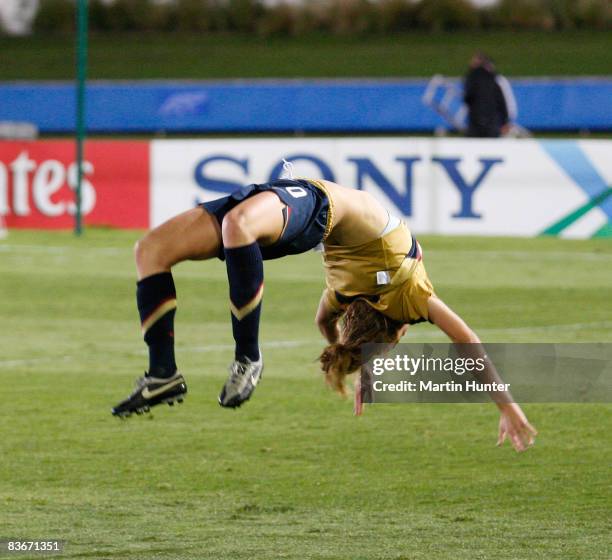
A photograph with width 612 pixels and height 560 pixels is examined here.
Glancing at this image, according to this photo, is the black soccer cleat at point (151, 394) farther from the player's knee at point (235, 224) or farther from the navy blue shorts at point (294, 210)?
the player's knee at point (235, 224)

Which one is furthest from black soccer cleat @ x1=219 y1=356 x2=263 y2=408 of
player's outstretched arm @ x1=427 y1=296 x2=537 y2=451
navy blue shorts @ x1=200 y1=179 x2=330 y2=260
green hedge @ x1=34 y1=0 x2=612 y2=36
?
green hedge @ x1=34 y1=0 x2=612 y2=36

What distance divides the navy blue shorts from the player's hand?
49.9 inches

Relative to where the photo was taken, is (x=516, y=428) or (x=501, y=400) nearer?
(x=516, y=428)

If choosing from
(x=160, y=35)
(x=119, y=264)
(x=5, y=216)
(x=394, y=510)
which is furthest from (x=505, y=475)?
(x=160, y=35)

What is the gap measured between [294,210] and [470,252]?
14.1m

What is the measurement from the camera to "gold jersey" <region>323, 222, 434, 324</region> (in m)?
7.90

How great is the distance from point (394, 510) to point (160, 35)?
37706 millimetres

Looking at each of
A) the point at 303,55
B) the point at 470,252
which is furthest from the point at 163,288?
the point at 303,55

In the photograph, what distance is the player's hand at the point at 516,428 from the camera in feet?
24.5

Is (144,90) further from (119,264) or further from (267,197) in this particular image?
(267,197)

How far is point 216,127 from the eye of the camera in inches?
1342

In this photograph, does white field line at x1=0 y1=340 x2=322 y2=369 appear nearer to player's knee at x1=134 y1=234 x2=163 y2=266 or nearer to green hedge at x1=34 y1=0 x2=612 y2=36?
player's knee at x1=134 y1=234 x2=163 y2=266

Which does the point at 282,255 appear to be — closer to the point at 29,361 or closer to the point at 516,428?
the point at 516,428

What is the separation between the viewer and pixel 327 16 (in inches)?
1708
